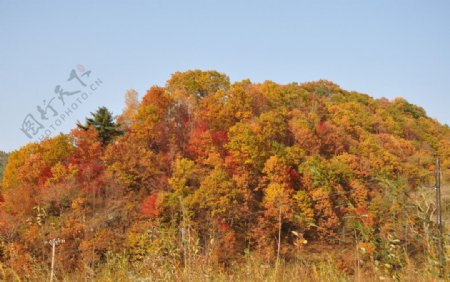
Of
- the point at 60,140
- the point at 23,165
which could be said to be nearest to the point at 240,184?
the point at 60,140

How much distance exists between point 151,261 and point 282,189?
29396 millimetres

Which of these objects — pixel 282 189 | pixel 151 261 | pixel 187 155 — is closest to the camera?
pixel 151 261

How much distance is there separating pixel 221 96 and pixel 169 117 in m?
5.57

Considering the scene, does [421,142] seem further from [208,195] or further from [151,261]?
[151,261]

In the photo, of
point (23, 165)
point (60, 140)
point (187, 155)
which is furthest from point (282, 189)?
point (23, 165)

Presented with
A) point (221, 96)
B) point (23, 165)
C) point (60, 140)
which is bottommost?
point (23, 165)

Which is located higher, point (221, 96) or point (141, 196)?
point (221, 96)

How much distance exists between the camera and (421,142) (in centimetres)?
6028

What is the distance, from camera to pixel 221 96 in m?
40.6

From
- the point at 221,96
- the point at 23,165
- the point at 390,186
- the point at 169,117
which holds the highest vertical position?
the point at 221,96

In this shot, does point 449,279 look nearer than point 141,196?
Yes

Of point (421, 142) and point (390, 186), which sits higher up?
point (421, 142)

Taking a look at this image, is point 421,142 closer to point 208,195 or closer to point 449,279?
point 208,195

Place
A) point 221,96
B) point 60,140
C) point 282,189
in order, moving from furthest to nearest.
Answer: point 221,96
point 60,140
point 282,189
